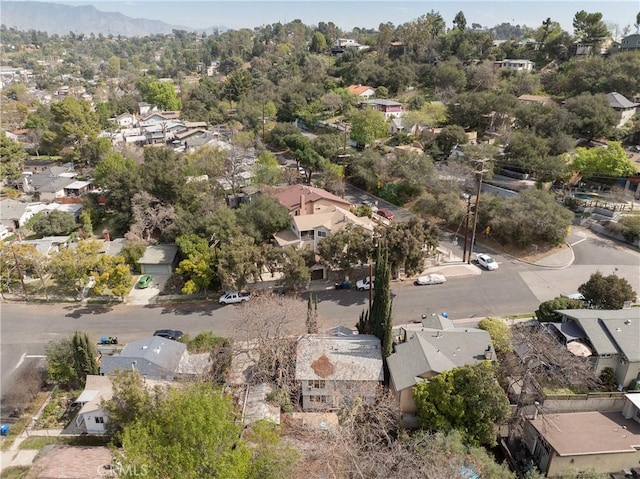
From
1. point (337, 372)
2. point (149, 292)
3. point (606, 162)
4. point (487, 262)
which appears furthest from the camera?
point (606, 162)

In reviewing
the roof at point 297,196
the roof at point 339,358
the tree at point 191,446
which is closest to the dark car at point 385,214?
the roof at point 297,196

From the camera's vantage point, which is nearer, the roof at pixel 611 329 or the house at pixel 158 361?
the roof at pixel 611 329

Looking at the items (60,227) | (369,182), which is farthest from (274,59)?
(60,227)

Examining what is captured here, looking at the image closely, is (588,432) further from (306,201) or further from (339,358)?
(306,201)

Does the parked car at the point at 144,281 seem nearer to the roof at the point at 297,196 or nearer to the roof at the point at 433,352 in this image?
the roof at the point at 297,196

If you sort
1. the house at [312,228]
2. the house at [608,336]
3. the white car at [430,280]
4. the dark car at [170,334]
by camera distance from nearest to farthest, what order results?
the house at [608,336]
the dark car at [170,334]
the white car at [430,280]
the house at [312,228]

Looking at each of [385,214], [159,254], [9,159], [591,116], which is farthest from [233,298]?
[591,116]

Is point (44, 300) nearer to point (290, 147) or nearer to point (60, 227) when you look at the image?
point (60, 227)
